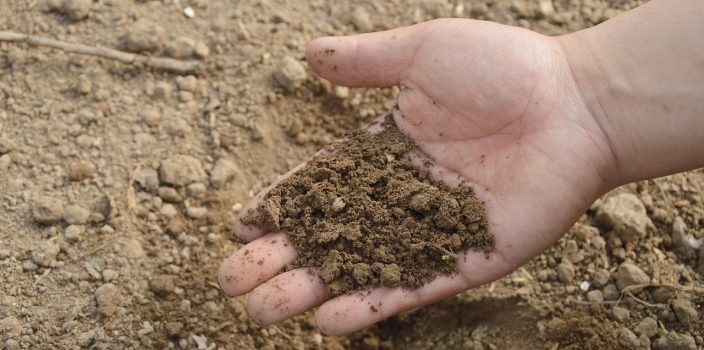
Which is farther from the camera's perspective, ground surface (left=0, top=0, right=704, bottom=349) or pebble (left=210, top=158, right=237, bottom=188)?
pebble (left=210, top=158, right=237, bottom=188)

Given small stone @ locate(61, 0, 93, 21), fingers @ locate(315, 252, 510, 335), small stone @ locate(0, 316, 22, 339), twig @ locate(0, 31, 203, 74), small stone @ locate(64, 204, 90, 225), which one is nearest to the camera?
fingers @ locate(315, 252, 510, 335)

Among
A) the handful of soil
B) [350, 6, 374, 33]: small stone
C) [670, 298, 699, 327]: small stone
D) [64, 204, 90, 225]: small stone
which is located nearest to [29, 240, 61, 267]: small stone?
[64, 204, 90, 225]: small stone

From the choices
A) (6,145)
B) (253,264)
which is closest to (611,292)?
(253,264)

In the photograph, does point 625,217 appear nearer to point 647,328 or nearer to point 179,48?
point 647,328

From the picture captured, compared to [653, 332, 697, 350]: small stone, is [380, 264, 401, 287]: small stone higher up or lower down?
higher up

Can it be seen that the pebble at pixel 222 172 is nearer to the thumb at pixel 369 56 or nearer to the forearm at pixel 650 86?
the thumb at pixel 369 56

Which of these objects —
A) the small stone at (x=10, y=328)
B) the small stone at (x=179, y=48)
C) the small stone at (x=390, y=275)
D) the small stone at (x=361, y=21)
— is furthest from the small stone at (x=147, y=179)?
the small stone at (x=361, y=21)

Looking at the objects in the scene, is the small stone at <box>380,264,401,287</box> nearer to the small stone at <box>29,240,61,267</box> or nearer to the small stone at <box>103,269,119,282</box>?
the small stone at <box>103,269,119,282</box>

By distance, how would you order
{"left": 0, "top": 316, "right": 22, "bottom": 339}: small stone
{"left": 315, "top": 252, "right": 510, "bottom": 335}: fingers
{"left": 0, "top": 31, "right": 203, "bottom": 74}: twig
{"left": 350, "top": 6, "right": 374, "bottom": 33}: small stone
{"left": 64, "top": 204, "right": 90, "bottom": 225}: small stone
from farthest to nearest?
1. {"left": 350, "top": 6, "right": 374, "bottom": 33}: small stone
2. {"left": 0, "top": 31, "right": 203, "bottom": 74}: twig
3. {"left": 64, "top": 204, "right": 90, "bottom": 225}: small stone
4. {"left": 0, "top": 316, "right": 22, "bottom": 339}: small stone
5. {"left": 315, "top": 252, "right": 510, "bottom": 335}: fingers
